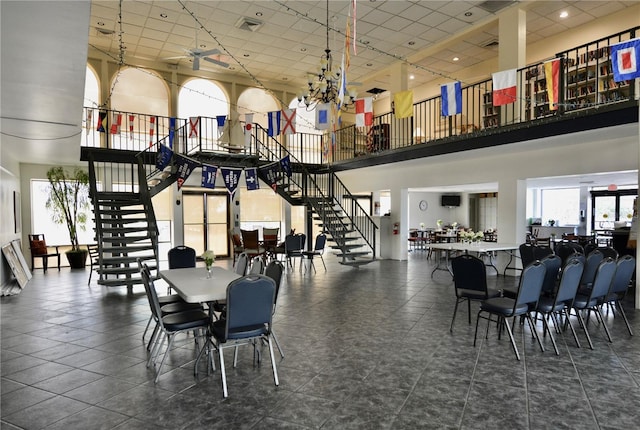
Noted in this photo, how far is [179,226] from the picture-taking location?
11047mm

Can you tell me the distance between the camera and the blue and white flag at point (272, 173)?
9.81m

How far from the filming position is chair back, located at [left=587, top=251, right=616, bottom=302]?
4.11 metres

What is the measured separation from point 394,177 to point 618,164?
5343 millimetres

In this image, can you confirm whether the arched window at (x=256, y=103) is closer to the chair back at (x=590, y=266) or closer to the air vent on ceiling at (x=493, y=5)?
the air vent on ceiling at (x=493, y=5)

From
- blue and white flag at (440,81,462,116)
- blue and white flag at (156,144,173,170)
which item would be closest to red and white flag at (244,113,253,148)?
blue and white flag at (156,144,173,170)

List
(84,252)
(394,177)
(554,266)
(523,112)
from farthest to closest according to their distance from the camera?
1. (394,177)
2. (84,252)
3. (523,112)
4. (554,266)

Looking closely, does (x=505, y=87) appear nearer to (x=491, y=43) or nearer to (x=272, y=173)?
(x=491, y=43)

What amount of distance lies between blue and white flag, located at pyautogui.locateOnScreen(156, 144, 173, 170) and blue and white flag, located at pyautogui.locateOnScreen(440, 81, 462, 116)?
228 inches

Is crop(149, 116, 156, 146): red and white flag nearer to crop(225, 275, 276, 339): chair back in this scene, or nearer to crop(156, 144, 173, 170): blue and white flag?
crop(156, 144, 173, 170): blue and white flag

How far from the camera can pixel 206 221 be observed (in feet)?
38.9

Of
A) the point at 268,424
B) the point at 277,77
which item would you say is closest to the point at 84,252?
the point at 277,77

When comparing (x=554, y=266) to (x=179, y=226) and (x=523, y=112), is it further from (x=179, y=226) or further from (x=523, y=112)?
(x=179, y=226)

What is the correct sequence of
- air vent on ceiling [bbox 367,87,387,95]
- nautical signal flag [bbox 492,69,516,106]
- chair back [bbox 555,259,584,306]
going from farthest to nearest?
1. air vent on ceiling [bbox 367,87,387,95]
2. nautical signal flag [bbox 492,69,516,106]
3. chair back [bbox 555,259,584,306]

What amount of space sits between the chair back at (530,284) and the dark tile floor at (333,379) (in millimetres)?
524
